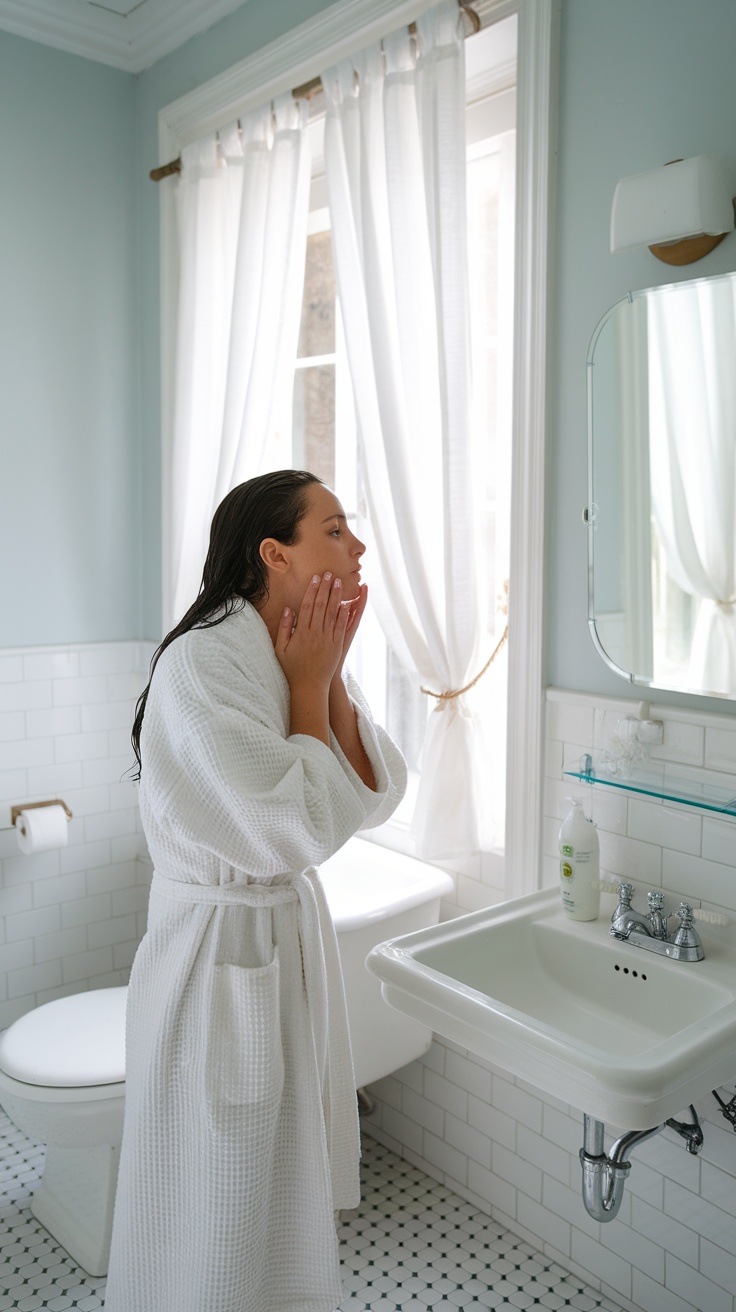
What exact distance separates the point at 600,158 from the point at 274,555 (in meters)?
0.96

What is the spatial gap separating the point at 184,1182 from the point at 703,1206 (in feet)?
3.00

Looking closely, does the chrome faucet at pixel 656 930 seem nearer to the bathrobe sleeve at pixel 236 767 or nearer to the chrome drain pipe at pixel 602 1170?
the chrome drain pipe at pixel 602 1170

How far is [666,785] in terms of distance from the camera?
1.58 m

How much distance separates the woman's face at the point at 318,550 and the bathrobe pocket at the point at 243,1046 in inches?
20.5

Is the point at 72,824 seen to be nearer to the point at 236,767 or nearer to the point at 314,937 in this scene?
the point at 314,937

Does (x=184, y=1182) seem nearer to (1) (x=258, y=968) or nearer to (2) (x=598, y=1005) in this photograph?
(1) (x=258, y=968)

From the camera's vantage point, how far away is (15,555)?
9.02ft

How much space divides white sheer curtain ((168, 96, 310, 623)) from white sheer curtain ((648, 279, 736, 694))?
3.42 feet

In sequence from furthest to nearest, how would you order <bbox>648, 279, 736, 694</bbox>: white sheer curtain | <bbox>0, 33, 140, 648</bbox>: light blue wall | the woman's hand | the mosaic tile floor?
<bbox>0, 33, 140, 648</bbox>: light blue wall < the mosaic tile floor < <bbox>648, 279, 736, 694</bbox>: white sheer curtain < the woman's hand

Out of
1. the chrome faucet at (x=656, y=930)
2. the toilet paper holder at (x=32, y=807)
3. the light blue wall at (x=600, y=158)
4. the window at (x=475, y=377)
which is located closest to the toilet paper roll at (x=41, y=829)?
the toilet paper holder at (x=32, y=807)

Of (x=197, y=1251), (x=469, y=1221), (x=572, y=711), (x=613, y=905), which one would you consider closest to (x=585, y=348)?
(x=572, y=711)

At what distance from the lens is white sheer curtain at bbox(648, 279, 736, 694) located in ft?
5.23

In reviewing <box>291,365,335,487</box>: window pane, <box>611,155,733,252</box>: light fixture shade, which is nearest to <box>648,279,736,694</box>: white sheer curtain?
<box>611,155,733,252</box>: light fixture shade

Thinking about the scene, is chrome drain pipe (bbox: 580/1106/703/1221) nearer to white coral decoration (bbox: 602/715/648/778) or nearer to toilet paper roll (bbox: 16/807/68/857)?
white coral decoration (bbox: 602/715/648/778)
